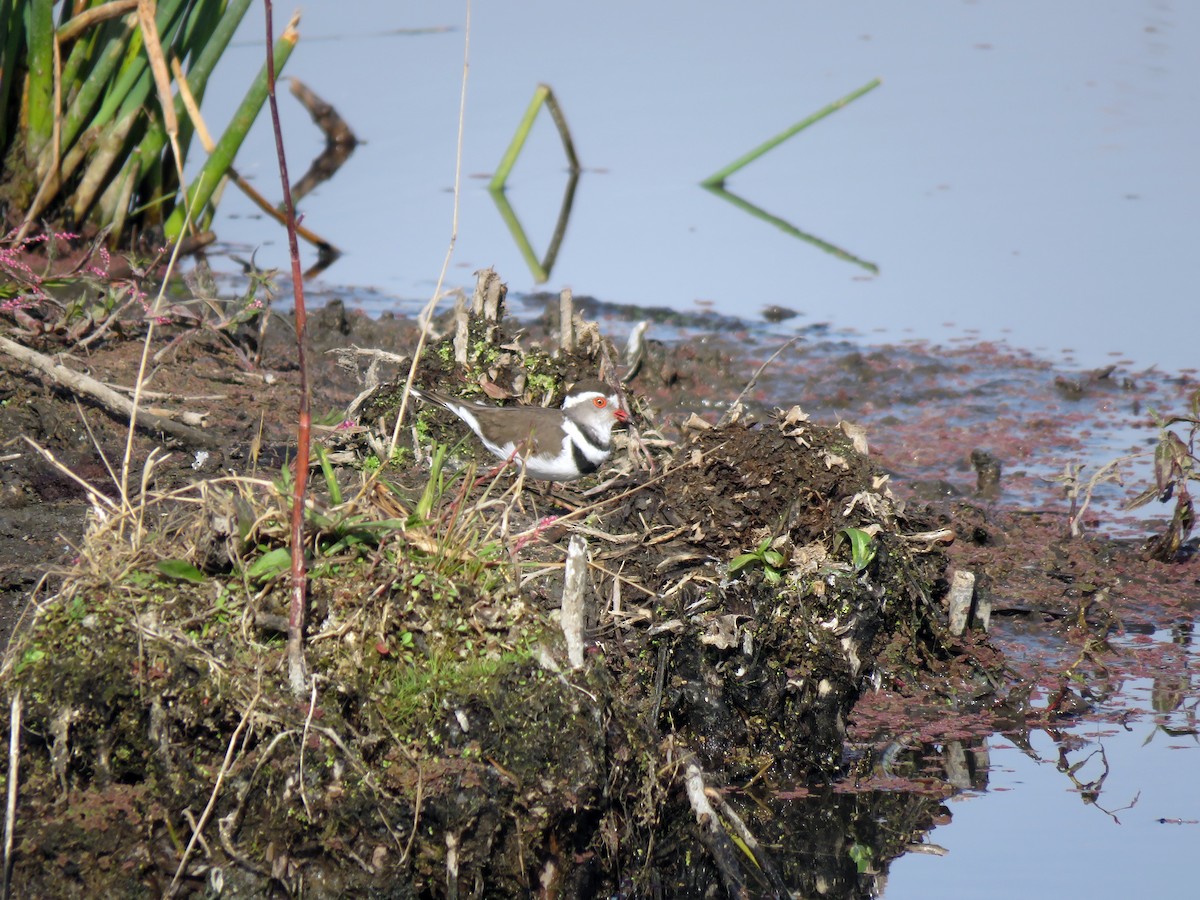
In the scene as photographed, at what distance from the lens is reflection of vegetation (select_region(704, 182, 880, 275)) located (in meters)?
11.6

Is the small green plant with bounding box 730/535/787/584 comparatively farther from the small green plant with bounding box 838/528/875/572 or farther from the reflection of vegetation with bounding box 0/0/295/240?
the reflection of vegetation with bounding box 0/0/295/240

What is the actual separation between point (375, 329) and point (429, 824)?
6100 millimetres

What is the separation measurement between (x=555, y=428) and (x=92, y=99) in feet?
14.2

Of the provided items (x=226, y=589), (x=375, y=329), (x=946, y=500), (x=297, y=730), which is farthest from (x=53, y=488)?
(x=946, y=500)

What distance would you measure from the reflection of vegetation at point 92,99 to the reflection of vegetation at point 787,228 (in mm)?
4870

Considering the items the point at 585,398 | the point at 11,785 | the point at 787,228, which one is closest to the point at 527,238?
the point at 787,228

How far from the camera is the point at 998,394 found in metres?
9.52

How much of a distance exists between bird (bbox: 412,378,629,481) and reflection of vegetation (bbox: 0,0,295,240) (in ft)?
10.2

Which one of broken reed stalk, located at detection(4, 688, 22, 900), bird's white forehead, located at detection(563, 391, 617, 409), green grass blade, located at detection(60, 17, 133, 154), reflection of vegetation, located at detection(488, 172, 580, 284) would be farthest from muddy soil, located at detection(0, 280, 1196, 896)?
reflection of vegetation, located at detection(488, 172, 580, 284)

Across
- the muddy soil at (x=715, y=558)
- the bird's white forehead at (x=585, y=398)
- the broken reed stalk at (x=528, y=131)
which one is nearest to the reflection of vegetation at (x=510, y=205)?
the broken reed stalk at (x=528, y=131)

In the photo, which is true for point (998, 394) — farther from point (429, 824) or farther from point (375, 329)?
point (429, 824)

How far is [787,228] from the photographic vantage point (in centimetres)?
1212

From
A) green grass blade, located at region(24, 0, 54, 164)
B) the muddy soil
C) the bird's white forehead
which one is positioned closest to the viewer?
the muddy soil

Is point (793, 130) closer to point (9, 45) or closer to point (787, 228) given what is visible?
point (787, 228)
